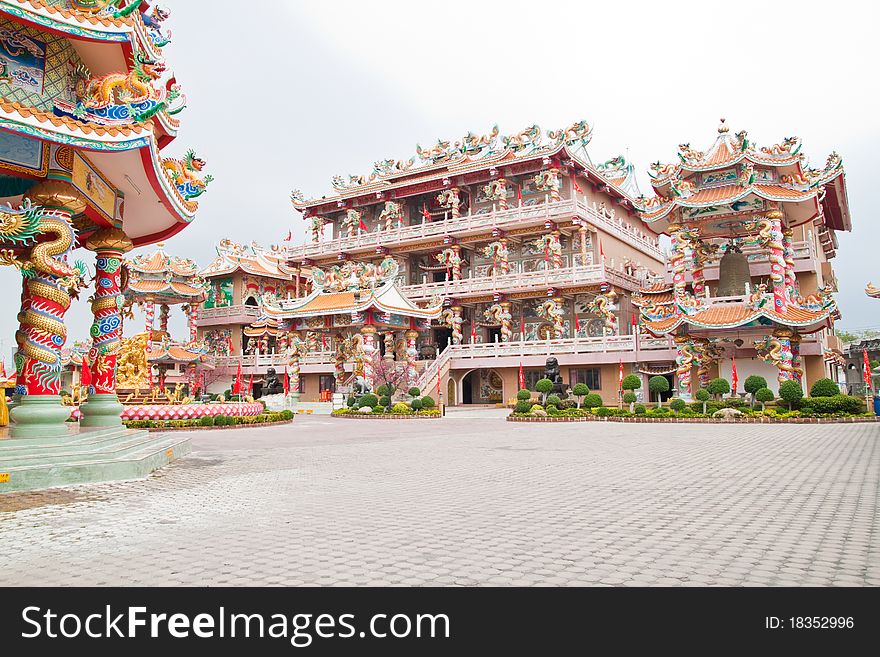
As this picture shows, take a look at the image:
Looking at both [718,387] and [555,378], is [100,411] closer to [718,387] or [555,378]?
[718,387]

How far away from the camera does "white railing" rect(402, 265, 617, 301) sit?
36.2 metres

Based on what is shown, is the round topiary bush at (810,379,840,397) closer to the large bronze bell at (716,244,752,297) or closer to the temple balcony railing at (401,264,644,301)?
the large bronze bell at (716,244,752,297)

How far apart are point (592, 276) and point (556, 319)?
11.3ft

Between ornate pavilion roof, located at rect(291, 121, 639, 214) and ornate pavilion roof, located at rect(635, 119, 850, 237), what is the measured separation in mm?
10586

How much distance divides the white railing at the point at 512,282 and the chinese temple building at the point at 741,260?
5970 millimetres

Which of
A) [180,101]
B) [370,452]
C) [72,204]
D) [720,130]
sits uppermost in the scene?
[720,130]

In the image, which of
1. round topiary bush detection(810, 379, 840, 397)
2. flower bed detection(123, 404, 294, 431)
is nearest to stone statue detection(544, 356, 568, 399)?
round topiary bush detection(810, 379, 840, 397)

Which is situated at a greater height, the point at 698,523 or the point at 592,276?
the point at 592,276

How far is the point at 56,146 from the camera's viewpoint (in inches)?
370
